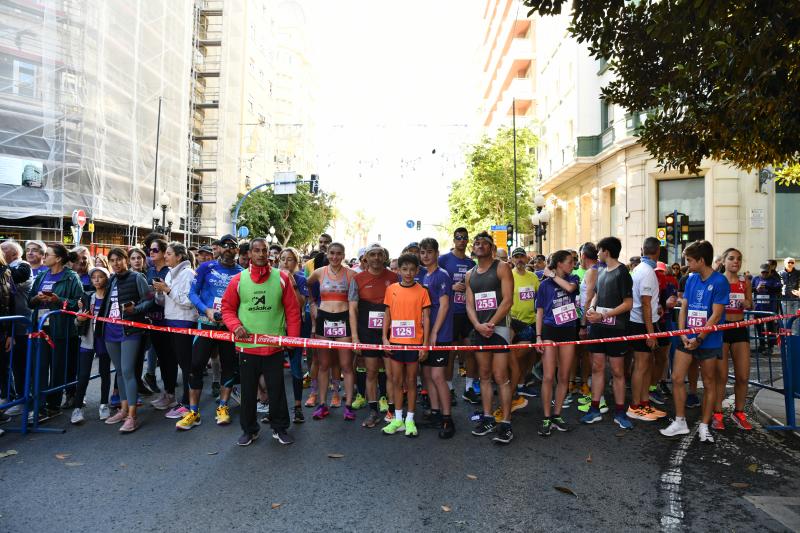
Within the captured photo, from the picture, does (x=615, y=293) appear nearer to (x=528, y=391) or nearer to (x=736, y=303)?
(x=736, y=303)

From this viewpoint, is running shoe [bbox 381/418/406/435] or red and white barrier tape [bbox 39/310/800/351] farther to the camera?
running shoe [bbox 381/418/406/435]

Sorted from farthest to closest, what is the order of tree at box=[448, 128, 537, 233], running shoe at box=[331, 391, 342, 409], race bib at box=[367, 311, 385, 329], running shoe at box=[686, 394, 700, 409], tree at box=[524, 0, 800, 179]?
tree at box=[448, 128, 537, 233]
running shoe at box=[686, 394, 700, 409]
running shoe at box=[331, 391, 342, 409]
race bib at box=[367, 311, 385, 329]
tree at box=[524, 0, 800, 179]

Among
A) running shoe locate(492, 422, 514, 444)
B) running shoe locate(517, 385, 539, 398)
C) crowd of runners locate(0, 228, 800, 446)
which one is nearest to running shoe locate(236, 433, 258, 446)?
crowd of runners locate(0, 228, 800, 446)

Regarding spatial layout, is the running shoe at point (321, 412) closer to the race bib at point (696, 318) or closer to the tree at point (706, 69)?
the race bib at point (696, 318)

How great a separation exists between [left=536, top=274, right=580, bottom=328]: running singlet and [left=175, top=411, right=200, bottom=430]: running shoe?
3953 millimetres

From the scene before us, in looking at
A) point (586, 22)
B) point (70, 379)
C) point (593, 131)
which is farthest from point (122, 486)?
point (593, 131)

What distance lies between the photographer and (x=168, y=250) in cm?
695

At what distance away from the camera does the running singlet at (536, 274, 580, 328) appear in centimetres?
625

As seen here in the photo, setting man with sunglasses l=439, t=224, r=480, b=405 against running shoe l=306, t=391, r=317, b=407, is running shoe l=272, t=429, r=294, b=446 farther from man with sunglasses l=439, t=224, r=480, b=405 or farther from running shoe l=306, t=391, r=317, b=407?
man with sunglasses l=439, t=224, r=480, b=405

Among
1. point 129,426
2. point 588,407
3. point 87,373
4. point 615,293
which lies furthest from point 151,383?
point 615,293

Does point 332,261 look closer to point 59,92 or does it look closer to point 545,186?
point 59,92

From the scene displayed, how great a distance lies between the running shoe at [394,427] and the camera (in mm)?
5926

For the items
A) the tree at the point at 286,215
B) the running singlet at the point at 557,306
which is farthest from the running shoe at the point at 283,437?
the tree at the point at 286,215

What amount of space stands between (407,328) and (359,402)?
1.69 m
